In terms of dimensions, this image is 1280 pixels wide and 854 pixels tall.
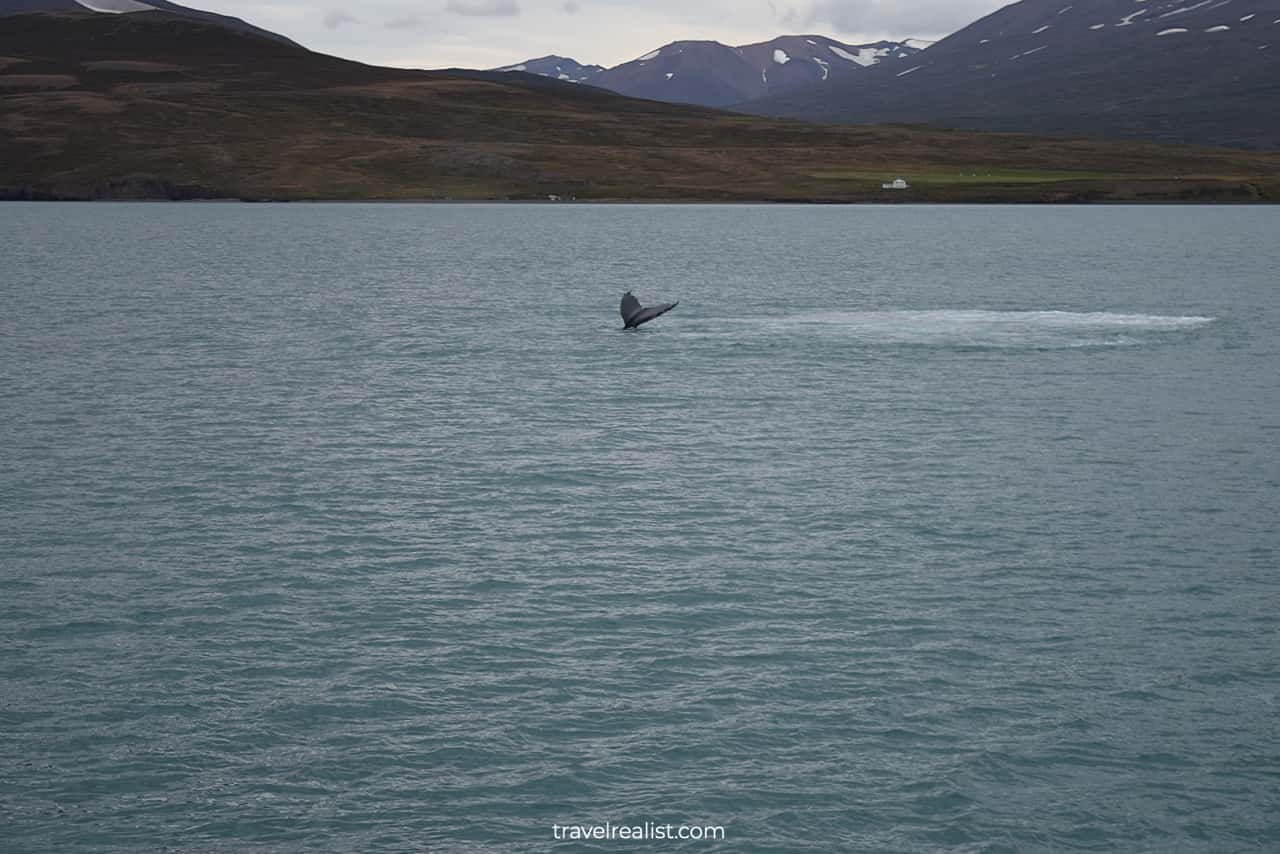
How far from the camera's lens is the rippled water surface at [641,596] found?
817 inches

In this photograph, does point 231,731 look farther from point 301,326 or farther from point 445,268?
point 445,268

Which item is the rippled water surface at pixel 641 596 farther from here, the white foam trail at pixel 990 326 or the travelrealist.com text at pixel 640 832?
the white foam trail at pixel 990 326

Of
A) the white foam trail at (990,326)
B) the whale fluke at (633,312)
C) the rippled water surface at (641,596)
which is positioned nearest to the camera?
the rippled water surface at (641,596)

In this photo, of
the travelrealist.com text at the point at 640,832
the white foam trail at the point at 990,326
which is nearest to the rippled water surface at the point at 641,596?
the travelrealist.com text at the point at 640,832

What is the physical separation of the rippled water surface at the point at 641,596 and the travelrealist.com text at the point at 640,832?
24 centimetres

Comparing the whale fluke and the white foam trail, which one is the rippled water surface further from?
the whale fluke

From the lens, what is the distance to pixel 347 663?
25.9 m

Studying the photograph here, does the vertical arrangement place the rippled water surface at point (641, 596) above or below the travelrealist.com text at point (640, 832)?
above

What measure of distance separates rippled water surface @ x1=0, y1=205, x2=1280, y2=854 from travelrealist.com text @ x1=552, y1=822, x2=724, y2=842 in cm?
24

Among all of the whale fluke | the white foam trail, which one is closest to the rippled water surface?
the white foam trail

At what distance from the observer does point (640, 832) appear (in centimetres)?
1972

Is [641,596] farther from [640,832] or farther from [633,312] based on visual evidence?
[633,312]

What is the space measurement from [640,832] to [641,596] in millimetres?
10190

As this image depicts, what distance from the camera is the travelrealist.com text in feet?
64.2
